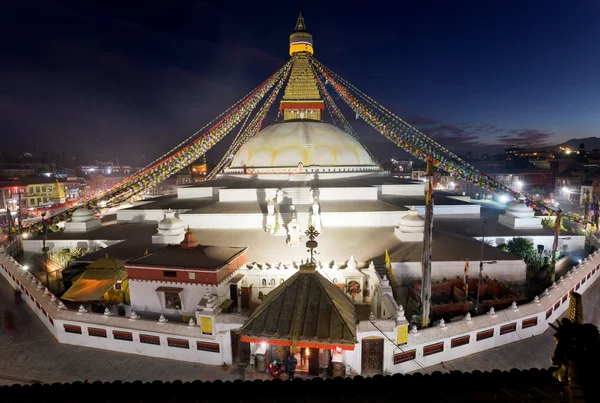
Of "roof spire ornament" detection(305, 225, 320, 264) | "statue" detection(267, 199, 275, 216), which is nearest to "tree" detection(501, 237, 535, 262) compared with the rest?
"statue" detection(267, 199, 275, 216)

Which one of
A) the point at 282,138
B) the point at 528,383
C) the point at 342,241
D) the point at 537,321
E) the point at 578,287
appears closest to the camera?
the point at 528,383

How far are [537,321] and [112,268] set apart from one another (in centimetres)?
1157

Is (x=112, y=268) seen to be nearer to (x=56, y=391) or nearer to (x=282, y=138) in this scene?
(x=56, y=391)

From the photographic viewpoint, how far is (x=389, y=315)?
7539 millimetres

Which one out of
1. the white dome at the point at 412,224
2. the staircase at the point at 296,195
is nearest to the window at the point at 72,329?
the staircase at the point at 296,195

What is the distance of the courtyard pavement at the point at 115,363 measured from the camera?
6922 mm

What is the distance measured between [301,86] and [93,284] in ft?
60.8

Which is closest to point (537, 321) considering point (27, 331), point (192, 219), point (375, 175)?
point (192, 219)

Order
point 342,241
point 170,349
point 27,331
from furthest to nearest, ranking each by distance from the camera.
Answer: point 342,241
point 27,331
point 170,349

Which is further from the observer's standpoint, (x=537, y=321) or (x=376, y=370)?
(x=537, y=321)

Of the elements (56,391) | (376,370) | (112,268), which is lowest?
(376,370)

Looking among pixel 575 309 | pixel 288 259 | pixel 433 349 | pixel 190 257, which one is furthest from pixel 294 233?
pixel 575 309

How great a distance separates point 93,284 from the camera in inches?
358

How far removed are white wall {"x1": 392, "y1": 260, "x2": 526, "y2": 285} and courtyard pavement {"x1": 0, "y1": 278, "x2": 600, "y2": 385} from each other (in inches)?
87.1
